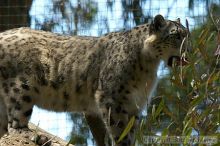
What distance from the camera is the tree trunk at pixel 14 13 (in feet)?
24.0

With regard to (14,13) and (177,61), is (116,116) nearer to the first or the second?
(177,61)

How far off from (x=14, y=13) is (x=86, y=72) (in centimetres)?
293

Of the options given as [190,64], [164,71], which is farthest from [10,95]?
[190,64]

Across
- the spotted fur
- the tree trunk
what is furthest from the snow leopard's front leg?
the tree trunk

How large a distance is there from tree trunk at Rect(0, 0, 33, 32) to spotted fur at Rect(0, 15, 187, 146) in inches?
99.3

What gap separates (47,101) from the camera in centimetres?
457

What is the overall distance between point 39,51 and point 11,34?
0.91 ft

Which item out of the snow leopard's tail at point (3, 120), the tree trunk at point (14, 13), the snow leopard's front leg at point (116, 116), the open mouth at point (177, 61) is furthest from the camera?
the tree trunk at point (14, 13)

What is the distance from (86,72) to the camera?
15.4 ft

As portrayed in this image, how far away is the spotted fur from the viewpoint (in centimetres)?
446

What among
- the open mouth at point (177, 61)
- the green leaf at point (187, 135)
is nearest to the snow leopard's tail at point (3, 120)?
the open mouth at point (177, 61)

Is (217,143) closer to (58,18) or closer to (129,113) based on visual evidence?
(129,113)

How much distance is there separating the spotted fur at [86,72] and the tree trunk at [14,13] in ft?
8.28

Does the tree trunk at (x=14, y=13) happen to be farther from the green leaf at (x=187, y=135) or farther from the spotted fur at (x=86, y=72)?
the green leaf at (x=187, y=135)
